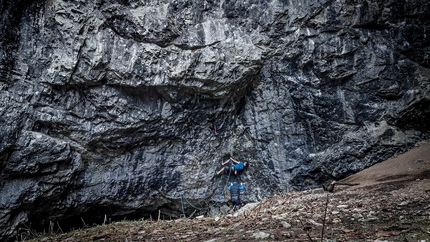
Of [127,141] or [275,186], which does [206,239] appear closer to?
[127,141]

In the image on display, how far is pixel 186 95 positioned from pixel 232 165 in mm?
3251

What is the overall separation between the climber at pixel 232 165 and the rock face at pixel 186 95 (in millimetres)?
461

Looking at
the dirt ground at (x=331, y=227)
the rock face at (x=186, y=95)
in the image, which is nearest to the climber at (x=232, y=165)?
the rock face at (x=186, y=95)

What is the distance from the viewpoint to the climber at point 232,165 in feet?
32.6

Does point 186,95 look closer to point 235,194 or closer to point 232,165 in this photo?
point 232,165

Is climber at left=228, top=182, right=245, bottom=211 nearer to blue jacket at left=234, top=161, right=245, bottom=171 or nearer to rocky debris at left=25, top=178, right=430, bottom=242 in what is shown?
blue jacket at left=234, top=161, right=245, bottom=171

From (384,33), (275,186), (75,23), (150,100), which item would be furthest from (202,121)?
(384,33)

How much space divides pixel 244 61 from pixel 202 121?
7.88 feet

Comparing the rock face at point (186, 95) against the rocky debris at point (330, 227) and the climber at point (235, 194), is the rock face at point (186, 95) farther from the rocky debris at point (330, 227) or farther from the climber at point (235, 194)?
the rocky debris at point (330, 227)

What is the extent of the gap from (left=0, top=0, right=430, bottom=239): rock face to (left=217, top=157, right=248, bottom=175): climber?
46 cm

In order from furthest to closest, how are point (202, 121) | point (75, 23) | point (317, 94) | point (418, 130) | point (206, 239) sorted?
point (202, 121)
point (317, 94)
point (418, 130)
point (75, 23)
point (206, 239)

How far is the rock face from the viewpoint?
687cm

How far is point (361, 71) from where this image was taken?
8.31 meters

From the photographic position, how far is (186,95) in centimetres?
860
